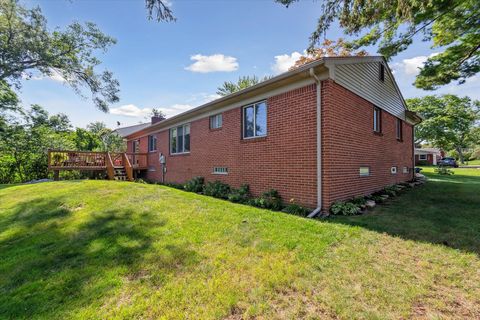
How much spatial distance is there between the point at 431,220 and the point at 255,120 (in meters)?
5.48

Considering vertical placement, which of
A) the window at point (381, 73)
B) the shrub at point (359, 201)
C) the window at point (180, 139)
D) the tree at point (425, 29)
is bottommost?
the shrub at point (359, 201)

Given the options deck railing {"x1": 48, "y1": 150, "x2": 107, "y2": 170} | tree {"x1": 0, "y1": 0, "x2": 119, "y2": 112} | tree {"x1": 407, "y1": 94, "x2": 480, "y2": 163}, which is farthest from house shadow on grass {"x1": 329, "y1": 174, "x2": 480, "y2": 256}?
tree {"x1": 407, "y1": 94, "x2": 480, "y2": 163}

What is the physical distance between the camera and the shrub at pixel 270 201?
6573 millimetres

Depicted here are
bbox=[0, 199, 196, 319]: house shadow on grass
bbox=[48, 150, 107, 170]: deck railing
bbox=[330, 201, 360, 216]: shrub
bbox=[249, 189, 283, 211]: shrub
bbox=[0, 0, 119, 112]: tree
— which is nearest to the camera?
bbox=[0, 199, 196, 319]: house shadow on grass

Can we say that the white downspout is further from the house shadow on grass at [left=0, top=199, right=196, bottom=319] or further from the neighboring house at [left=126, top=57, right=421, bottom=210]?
the house shadow on grass at [left=0, top=199, right=196, bottom=319]

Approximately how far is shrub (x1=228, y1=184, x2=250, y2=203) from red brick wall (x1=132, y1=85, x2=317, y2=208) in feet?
Result: 0.60

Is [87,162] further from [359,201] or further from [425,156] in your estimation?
[425,156]

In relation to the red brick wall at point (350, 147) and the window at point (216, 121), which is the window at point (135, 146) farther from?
the red brick wall at point (350, 147)

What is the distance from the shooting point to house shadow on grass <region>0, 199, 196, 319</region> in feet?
8.43

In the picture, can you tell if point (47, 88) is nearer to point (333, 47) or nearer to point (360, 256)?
point (360, 256)

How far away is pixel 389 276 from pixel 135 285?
3.18 metres

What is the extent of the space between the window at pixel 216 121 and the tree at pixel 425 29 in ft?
14.2

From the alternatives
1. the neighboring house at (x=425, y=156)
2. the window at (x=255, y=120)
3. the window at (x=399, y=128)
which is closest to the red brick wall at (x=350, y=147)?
the window at (x=399, y=128)

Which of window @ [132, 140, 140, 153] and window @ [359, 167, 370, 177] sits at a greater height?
window @ [132, 140, 140, 153]
